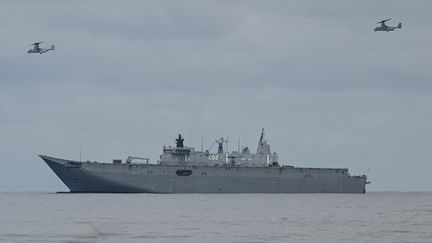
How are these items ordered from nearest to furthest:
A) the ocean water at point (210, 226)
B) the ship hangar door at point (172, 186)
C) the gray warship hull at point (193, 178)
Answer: the ocean water at point (210, 226) < the gray warship hull at point (193, 178) < the ship hangar door at point (172, 186)

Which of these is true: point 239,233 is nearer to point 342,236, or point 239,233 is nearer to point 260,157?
point 342,236

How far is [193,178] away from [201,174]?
185 cm

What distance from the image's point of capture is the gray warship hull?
158m

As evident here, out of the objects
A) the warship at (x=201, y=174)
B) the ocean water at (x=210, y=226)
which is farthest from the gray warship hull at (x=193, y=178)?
the ocean water at (x=210, y=226)

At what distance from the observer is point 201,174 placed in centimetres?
16575

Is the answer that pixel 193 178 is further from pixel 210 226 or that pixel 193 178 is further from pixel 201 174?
pixel 210 226

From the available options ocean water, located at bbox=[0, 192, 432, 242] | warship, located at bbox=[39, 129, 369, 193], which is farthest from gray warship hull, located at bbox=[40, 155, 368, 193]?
ocean water, located at bbox=[0, 192, 432, 242]

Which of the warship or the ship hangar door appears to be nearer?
the warship

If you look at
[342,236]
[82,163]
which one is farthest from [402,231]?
[82,163]

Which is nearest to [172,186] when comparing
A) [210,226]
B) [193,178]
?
[193,178]

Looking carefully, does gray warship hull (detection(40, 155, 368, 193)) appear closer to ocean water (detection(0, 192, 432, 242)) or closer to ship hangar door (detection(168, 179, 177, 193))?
ship hangar door (detection(168, 179, 177, 193))

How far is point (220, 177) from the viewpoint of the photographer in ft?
547

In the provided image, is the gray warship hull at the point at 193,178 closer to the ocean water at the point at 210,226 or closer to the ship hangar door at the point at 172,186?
the ship hangar door at the point at 172,186

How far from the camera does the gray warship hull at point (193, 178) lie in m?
158
